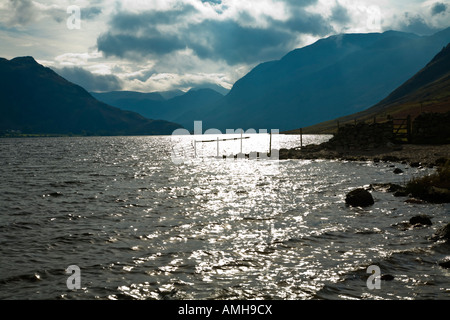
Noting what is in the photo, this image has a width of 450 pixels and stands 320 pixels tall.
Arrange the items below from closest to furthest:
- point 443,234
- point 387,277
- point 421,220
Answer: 1. point 387,277
2. point 443,234
3. point 421,220

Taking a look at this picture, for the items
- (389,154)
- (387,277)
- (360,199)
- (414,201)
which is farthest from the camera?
(389,154)

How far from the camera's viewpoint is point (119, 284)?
34.1 feet

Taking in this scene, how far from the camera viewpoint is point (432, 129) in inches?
2201

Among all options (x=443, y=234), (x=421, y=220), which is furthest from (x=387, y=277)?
(x=421, y=220)

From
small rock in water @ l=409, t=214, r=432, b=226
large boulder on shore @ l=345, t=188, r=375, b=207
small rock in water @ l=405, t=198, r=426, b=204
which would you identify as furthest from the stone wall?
small rock in water @ l=409, t=214, r=432, b=226

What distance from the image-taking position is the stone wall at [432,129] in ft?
180

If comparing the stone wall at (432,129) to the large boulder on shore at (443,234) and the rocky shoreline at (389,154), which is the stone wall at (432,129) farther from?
the large boulder on shore at (443,234)

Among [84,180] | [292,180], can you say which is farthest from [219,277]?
[84,180]

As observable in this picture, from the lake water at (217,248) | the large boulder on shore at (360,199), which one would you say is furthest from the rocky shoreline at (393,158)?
the lake water at (217,248)

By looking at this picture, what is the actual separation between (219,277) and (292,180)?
25667 millimetres

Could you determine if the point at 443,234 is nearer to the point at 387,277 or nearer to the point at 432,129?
the point at 387,277

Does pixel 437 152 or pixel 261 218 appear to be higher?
pixel 437 152
